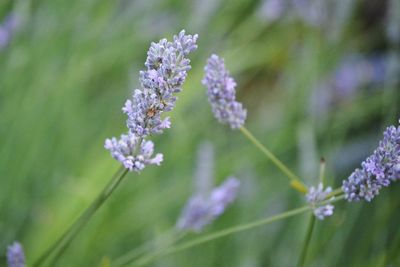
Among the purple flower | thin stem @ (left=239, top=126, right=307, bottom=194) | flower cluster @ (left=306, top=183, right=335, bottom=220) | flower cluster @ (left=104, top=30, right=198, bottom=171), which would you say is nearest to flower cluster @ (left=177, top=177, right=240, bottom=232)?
thin stem @ (left=239, top=126, right=307, bottom=194)

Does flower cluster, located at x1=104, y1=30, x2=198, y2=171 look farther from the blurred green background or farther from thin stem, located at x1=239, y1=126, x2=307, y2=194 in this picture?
the blurred green background

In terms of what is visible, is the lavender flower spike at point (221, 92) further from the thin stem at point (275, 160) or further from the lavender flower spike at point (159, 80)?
the lavender flower spike at point (159, 80)

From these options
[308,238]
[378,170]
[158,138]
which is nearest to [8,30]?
[158,138]

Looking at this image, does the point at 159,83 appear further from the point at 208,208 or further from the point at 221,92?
the point at 208,208

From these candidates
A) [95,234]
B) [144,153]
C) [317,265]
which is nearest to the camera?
[144,153]

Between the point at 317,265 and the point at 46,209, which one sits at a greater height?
the point at 46,209

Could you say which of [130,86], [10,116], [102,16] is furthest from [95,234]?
[102,16]

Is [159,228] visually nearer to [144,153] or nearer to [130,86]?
[130,86]
